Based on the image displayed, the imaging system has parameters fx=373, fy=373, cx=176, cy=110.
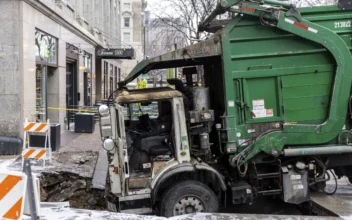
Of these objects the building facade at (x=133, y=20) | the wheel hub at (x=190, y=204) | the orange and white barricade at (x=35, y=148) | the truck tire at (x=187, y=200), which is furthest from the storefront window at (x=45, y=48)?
the building facade at (x=133, y=20)

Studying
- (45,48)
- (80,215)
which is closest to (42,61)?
(45,48)

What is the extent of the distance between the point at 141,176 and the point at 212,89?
6.85 feet

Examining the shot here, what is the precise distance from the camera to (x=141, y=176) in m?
5.64

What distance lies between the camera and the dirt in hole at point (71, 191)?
23.5ft

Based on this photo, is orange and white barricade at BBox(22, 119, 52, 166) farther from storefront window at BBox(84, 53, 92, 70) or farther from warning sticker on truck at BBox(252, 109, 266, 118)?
storefront window at BBox(84, 53, 92, 70)

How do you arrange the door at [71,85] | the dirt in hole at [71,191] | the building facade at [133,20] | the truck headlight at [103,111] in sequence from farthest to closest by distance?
the building facade at [133,20] < the door at [71,85] < the dirt in hole at [71,191] < the truck headlight at [103,111]

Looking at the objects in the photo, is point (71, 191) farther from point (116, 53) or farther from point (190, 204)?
point (116, 53)

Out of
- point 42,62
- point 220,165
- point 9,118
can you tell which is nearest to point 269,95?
point 220,165

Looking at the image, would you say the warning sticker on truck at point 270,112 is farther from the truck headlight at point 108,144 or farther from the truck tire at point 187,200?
the truck headlight at point 108,144

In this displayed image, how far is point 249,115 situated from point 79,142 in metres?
8.33

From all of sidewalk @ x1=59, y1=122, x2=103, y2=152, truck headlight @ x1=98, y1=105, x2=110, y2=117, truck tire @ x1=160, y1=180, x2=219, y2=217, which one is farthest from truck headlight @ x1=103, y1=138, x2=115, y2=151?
sidewalk @ x1=59, y1=122, x2=103, y2=152

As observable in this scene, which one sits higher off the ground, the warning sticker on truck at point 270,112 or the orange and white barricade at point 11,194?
the warning sticker on truck at point 270,112

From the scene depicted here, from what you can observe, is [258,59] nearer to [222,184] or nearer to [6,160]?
[222,184]

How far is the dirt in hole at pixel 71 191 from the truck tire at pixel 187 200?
6.72ft
